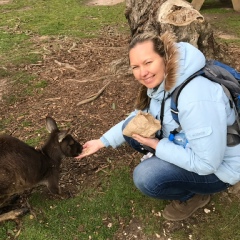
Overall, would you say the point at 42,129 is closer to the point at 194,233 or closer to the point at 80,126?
the point at 80,126

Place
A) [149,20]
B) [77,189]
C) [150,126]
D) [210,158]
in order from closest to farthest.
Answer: [210,158]
[150,126]
[77,189]
[149,20]

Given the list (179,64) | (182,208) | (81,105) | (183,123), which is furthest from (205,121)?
(81,105)

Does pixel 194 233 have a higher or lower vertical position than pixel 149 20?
lower

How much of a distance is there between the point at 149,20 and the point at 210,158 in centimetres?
278

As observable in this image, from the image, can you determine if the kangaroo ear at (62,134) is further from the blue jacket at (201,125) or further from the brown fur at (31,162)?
the blue jacket at (201,125)

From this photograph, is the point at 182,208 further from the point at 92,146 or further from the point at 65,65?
the point at 65,65

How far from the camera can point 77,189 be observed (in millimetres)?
3531

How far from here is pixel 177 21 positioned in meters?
4.27

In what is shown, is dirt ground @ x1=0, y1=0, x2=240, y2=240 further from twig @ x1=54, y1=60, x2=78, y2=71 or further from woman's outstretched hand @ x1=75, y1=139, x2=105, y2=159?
woman's outstretched hand @ x1=75, y1=139, x2=105, y2=159

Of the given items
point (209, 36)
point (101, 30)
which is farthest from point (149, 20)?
point (101, 30)

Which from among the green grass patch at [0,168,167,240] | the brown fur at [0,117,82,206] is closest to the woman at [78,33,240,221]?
the green grass patch at [0,168,167,240]

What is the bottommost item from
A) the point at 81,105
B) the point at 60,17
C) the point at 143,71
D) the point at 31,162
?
the point at 60,17

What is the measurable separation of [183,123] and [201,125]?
0.15 meters

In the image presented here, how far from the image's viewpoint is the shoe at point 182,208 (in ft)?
10.2
